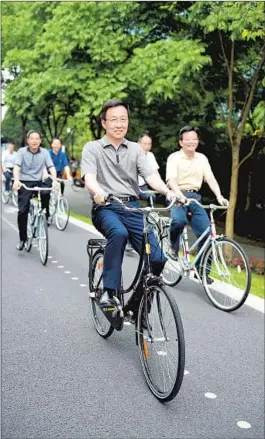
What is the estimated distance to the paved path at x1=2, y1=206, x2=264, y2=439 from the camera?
8.60ft

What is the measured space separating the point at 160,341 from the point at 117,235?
0.80 m

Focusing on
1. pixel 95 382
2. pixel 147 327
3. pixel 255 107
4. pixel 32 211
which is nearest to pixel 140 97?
pixel 147 327

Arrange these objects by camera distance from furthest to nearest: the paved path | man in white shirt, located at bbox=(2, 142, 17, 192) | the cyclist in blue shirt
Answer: man in white shirt, located at bbox=(2, 142, 17, 192) < the paved path < the cyclist in blue shirt

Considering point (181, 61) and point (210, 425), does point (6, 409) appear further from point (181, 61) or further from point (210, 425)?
point (181, 61)

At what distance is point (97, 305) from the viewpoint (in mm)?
3484

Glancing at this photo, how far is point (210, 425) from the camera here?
2.77 meters

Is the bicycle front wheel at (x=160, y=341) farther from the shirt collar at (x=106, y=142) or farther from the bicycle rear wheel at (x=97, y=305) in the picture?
the shirt collar at (x=106, y=142)

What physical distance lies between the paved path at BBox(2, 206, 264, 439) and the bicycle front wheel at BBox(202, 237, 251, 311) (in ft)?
0.45

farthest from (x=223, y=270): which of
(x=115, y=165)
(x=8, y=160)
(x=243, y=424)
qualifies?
(x=8, y=160)

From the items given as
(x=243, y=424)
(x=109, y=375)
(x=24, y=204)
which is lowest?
(x=243, y=424)

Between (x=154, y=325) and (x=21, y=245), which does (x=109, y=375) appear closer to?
(x=154, y=325)

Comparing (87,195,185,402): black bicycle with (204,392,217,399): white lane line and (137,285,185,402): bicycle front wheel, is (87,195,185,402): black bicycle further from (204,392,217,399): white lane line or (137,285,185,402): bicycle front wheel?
(204,392,217,399): white lane line

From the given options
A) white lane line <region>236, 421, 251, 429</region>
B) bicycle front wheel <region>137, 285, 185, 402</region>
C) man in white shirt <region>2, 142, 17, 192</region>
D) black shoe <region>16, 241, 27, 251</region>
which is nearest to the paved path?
white lane line <region>236, 421, 251, 429</region>

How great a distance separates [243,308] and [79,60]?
3.74 m
